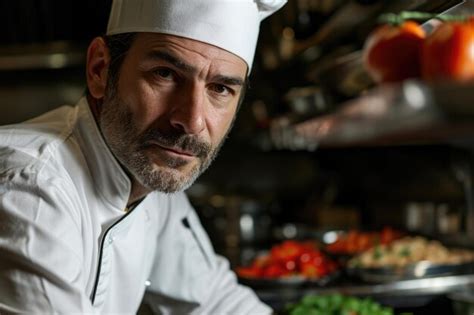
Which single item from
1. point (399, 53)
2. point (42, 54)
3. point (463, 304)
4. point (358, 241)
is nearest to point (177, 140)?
point (399, 53)

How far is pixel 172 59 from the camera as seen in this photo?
4.89ft

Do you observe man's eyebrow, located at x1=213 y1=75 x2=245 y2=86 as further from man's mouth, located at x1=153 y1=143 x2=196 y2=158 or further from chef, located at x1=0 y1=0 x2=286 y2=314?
man's mouth, located at x1=153 y1=143 x2=196 y2=158

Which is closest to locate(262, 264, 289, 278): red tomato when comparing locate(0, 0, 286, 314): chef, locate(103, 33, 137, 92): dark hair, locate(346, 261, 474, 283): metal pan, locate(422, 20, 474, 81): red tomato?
locate(346, 261, 474, 283): metal pan

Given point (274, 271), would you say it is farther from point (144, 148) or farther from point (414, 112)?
point (414, 112)

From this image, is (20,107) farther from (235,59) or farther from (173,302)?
(235,59)

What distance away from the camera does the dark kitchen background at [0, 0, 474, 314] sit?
112cm

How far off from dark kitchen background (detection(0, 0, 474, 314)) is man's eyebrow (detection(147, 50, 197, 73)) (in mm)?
321

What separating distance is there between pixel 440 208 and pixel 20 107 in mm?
3355

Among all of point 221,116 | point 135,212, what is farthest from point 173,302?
point 221,116

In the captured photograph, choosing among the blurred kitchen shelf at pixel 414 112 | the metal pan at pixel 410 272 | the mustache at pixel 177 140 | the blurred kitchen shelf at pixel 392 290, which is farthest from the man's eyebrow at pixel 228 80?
the metal pan at pixel 410 272

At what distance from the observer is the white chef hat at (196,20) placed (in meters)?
1.56

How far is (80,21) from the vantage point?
14.9 feet

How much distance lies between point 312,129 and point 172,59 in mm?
1232

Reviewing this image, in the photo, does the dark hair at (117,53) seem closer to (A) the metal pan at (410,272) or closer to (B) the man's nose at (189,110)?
(B) the man's nose at (189,110)
